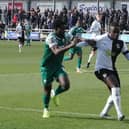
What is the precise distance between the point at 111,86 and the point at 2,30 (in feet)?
142

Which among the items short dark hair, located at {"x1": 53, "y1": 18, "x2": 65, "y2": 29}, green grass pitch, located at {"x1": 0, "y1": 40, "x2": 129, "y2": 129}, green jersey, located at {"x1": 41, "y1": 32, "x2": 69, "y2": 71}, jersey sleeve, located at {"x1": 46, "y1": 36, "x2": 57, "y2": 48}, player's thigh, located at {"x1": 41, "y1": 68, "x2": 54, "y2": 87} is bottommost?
green grass pitch, located at {"x1": 0, "y1": 40, "x2": 129, "y2": 129}

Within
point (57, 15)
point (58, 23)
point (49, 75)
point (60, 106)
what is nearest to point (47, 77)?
point (49, 75)

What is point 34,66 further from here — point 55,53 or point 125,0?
point 125,0

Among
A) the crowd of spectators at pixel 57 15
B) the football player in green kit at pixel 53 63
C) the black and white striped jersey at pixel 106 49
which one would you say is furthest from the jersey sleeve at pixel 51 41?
the crowd of spectators at pixel 57 15

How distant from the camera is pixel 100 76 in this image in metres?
11.6

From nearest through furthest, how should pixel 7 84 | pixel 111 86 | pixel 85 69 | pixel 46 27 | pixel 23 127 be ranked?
pixel 23 127 → pixel 111 86 → pixel 7 84 → pixel 85 69 → pixel 46 27

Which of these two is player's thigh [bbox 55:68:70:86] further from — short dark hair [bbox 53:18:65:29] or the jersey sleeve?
short dark hair [bbox 53:18:65:29]

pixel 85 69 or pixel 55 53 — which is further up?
pixel 55 53

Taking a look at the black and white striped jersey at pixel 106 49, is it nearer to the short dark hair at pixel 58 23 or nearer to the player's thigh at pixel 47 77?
the short dark hair at pixel 58 23

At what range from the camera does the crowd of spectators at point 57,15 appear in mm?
46531

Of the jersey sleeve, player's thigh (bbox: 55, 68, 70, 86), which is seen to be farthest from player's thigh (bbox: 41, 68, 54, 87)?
the jersey sleeve

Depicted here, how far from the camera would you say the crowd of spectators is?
4653 cm

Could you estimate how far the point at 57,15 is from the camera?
149 ft

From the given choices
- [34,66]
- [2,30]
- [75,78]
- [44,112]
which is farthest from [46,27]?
[44,112]
